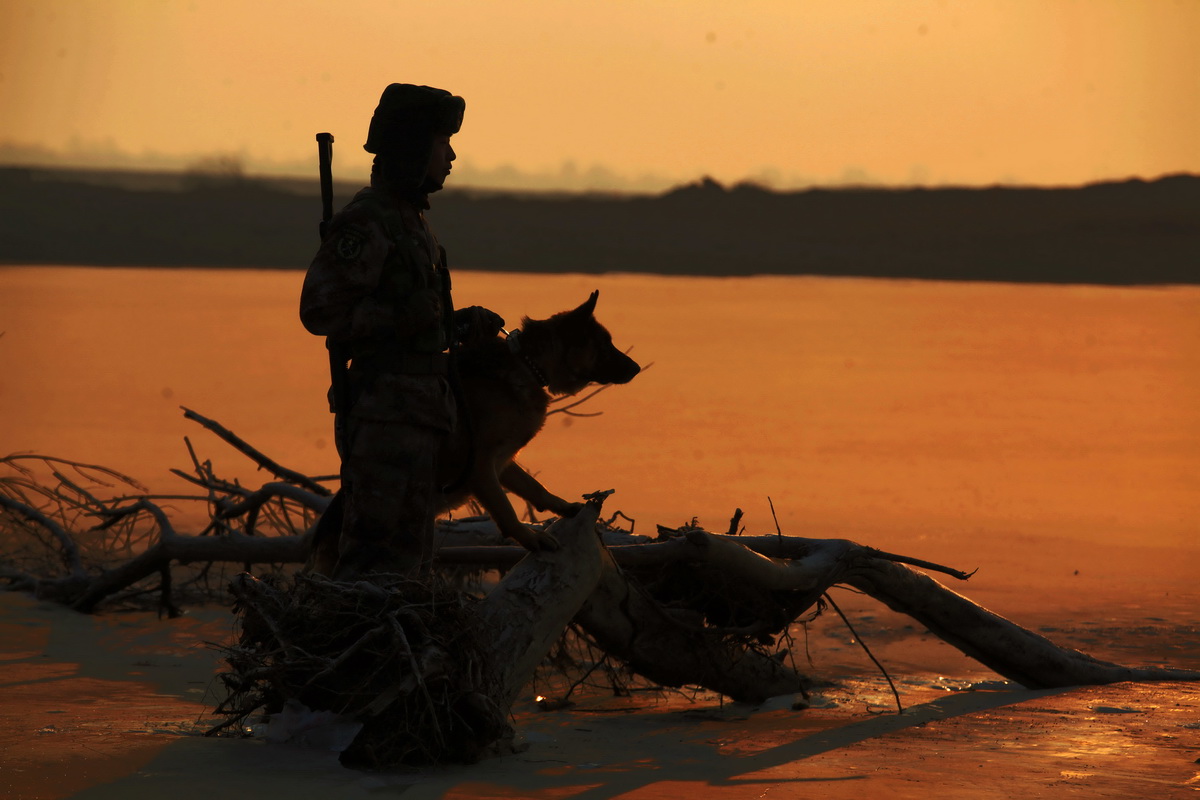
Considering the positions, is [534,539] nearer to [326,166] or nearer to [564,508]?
[564,508]

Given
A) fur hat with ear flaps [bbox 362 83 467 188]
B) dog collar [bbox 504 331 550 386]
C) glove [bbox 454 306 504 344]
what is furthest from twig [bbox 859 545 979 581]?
fur hat with ear flaps [bbox 362 83 467 188]

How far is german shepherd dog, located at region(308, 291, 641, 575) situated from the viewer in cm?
638

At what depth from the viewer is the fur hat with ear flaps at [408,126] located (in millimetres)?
6137

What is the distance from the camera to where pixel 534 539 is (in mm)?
6551

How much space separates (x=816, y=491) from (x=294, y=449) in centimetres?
569

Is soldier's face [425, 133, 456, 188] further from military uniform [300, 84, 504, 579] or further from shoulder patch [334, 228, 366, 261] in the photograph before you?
shoulder patch [334, 228, 366, 261]

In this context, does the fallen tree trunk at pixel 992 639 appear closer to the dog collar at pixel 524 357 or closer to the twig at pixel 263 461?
the dog collar at pixel 524 357

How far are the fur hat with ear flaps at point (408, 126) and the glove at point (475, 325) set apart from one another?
67cm

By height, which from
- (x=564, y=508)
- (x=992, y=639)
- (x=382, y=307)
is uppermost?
(x=382, y=307)

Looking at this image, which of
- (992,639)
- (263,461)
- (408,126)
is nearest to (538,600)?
(408,126)

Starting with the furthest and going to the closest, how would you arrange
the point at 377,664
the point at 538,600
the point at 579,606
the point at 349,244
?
the point at 579,606 → the point at 538,600 → the point at 349,244 → the point at 377,664

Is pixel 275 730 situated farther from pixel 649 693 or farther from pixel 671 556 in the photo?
pixel 649 693

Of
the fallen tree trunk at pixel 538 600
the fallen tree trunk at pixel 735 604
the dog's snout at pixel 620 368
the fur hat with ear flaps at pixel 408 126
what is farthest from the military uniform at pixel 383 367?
the dog's snout at pixel 620 368

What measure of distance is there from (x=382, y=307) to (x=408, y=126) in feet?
2.56
